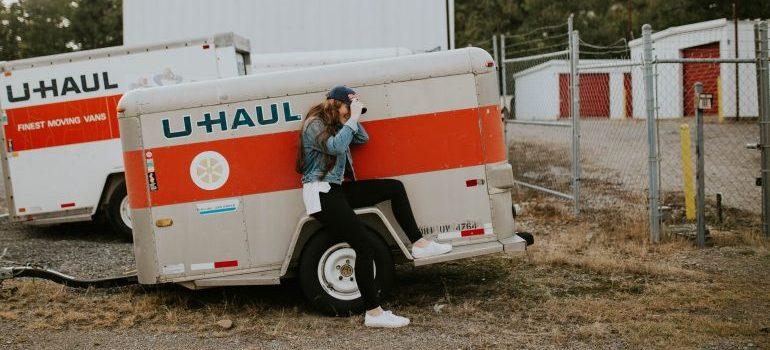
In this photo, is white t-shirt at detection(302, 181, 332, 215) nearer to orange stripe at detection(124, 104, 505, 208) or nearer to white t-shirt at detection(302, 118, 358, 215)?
white t-shirt at detection(302, 118, 358, 215)

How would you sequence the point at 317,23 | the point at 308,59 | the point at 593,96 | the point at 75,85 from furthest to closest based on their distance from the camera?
the point at 593,96, the point at 317,23, the point at 308,59, the point at 75,85

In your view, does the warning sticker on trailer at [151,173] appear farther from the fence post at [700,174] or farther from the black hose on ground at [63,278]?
the fence post at [700,174]

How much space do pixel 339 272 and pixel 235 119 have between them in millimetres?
1490

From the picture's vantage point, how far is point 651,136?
27.1ft

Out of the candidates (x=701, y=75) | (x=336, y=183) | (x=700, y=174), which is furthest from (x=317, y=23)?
(x=701, y=75)

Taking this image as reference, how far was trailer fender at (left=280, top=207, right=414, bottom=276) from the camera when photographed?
5926mm

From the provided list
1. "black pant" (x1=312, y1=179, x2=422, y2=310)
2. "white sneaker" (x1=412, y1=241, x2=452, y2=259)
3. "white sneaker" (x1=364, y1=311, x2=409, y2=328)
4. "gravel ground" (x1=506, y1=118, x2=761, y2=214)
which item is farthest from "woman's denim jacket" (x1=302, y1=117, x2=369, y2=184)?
"gravel ground" (x1=506, y1=118, x2=761, y2=214)

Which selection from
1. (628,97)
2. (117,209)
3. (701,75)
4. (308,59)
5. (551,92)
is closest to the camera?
(117,209)

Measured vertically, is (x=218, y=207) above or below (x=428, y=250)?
above

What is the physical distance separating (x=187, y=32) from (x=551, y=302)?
11.7m

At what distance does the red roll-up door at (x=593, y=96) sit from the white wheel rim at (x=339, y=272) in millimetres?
21751

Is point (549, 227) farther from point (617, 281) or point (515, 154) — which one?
point (515, 154)

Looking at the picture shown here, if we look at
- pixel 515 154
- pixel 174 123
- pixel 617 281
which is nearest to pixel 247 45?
pixel 174 123

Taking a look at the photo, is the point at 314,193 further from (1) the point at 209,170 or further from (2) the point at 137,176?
(2) the point at 137,176
